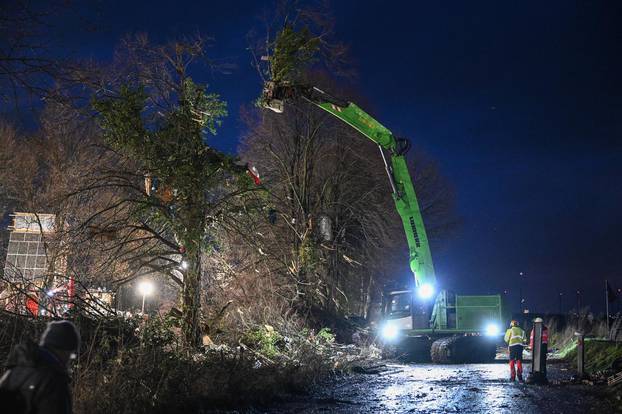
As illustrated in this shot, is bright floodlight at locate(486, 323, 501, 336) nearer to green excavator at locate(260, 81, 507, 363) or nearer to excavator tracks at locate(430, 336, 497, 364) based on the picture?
green excavator at locate(260, 81, 507, 363)

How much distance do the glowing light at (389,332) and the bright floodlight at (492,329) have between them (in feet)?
10.7

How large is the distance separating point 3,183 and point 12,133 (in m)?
2.92

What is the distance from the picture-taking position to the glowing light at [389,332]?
71.2 feet

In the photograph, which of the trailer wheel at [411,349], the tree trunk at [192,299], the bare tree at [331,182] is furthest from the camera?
the bare tree at [331,182]

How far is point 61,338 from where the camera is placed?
3.85 m

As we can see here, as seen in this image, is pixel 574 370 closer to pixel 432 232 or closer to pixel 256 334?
pixel 256 334

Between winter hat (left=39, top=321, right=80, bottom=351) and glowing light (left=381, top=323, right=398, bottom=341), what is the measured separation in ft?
61.2

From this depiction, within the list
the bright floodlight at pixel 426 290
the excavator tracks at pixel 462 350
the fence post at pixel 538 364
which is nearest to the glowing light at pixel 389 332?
the excavator tracks at pixel 462 350

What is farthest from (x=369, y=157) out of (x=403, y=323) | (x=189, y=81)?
(x=189, y=81)

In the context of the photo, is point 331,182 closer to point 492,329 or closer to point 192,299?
point 492,329

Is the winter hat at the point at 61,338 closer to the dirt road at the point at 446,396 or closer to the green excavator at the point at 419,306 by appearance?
the dirt road at the point at 446,396

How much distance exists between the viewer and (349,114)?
1869cm

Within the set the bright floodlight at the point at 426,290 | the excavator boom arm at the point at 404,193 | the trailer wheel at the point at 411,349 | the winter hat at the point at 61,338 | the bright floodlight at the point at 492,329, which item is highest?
the excavator boom arm at the point at 404,193

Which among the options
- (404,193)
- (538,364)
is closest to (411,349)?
(404,193)
